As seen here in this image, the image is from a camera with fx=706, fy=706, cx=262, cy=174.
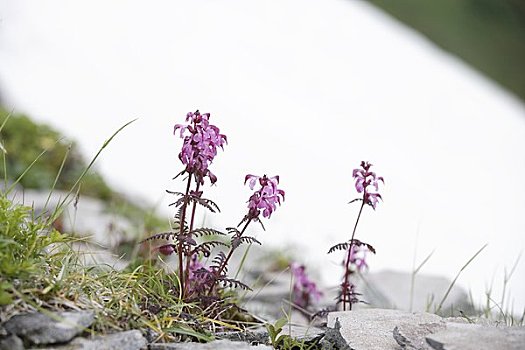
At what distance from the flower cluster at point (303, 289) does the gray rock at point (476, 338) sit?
129cm

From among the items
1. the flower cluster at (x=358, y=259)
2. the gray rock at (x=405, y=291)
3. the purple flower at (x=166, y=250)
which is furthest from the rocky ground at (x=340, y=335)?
the gray rock at (x=405, y=291)

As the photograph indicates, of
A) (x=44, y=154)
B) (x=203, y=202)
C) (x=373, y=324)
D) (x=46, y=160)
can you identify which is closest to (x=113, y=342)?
(x=203, y=202)

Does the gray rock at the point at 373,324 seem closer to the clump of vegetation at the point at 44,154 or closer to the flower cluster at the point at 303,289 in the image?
the flower cluster at the point at 303,289

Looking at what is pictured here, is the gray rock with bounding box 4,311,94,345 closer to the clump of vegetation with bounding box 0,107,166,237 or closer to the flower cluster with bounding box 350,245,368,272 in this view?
the flower cluster with bounding box 350,245,368,272

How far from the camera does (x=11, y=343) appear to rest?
153cm

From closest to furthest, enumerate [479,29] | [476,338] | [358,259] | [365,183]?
[476,338], [365,183], [358,259], [479,29]

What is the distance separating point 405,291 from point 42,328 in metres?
2.43

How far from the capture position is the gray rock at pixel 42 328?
1562 mm

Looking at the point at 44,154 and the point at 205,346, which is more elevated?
the point at 44,154

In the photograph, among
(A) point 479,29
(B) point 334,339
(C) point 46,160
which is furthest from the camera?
(A) point 479,29

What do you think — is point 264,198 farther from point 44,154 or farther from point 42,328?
point 44,154

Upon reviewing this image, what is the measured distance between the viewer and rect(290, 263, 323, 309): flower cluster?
301 centimetres

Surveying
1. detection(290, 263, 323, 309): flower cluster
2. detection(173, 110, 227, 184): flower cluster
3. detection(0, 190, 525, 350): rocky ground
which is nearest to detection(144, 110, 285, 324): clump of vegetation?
detection(173, 110, 227, 184): flower cluster

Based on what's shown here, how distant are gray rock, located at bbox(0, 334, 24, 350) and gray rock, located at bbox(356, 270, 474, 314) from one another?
198cm
